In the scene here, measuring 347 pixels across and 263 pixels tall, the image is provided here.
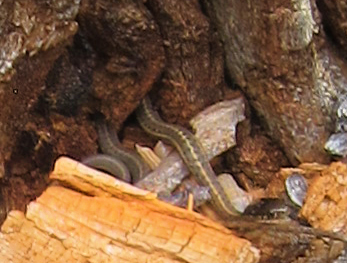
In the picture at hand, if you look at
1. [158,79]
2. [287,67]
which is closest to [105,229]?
[158,79]

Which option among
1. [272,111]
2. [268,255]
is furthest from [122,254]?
[272,111]

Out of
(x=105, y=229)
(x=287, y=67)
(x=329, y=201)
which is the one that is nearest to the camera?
(x=105, y=229)

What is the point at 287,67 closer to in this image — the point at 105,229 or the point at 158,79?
the point at 158,79

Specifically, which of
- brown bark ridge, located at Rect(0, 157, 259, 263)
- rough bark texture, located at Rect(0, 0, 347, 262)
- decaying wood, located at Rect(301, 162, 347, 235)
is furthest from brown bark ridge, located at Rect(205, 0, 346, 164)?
brown bark ridge, located at Rect(0, 157, 259, 263)

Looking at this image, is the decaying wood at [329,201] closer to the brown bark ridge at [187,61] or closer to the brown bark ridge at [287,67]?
the brown bark ridge at [287,67]

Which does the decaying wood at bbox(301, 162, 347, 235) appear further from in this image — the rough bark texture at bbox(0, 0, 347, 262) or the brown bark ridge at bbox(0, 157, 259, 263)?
the brown bark ridge at bbox(0, 157, 259, 263)

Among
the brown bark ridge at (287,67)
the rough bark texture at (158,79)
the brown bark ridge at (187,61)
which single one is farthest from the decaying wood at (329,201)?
the brown bark ridge at (187,61)
